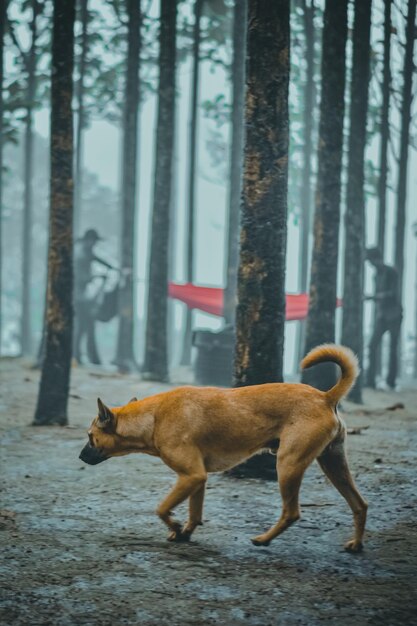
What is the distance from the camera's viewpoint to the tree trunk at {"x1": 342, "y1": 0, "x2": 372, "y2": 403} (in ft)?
50.6

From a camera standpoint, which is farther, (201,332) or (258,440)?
(201,332)

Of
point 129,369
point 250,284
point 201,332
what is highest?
point 250,284

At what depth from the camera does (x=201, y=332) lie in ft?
56.0

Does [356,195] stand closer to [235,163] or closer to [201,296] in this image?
[235,163]

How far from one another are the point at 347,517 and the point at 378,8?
1823 cm

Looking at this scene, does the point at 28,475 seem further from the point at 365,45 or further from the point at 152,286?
the point at 365,45

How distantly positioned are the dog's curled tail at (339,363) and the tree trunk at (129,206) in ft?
46.8

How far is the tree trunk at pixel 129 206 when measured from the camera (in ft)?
65.7

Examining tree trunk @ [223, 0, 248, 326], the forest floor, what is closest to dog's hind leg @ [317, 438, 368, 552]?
the forest floor

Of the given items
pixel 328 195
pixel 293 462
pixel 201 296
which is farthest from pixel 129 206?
pixel 293 462

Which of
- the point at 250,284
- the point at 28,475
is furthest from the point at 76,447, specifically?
the point at 250,284

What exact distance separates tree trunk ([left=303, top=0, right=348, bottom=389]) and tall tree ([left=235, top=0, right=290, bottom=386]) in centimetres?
474

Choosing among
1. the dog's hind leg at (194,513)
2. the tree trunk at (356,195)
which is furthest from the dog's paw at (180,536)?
the tree trunk at (356,195)

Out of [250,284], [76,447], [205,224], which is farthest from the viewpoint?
[205,224]
